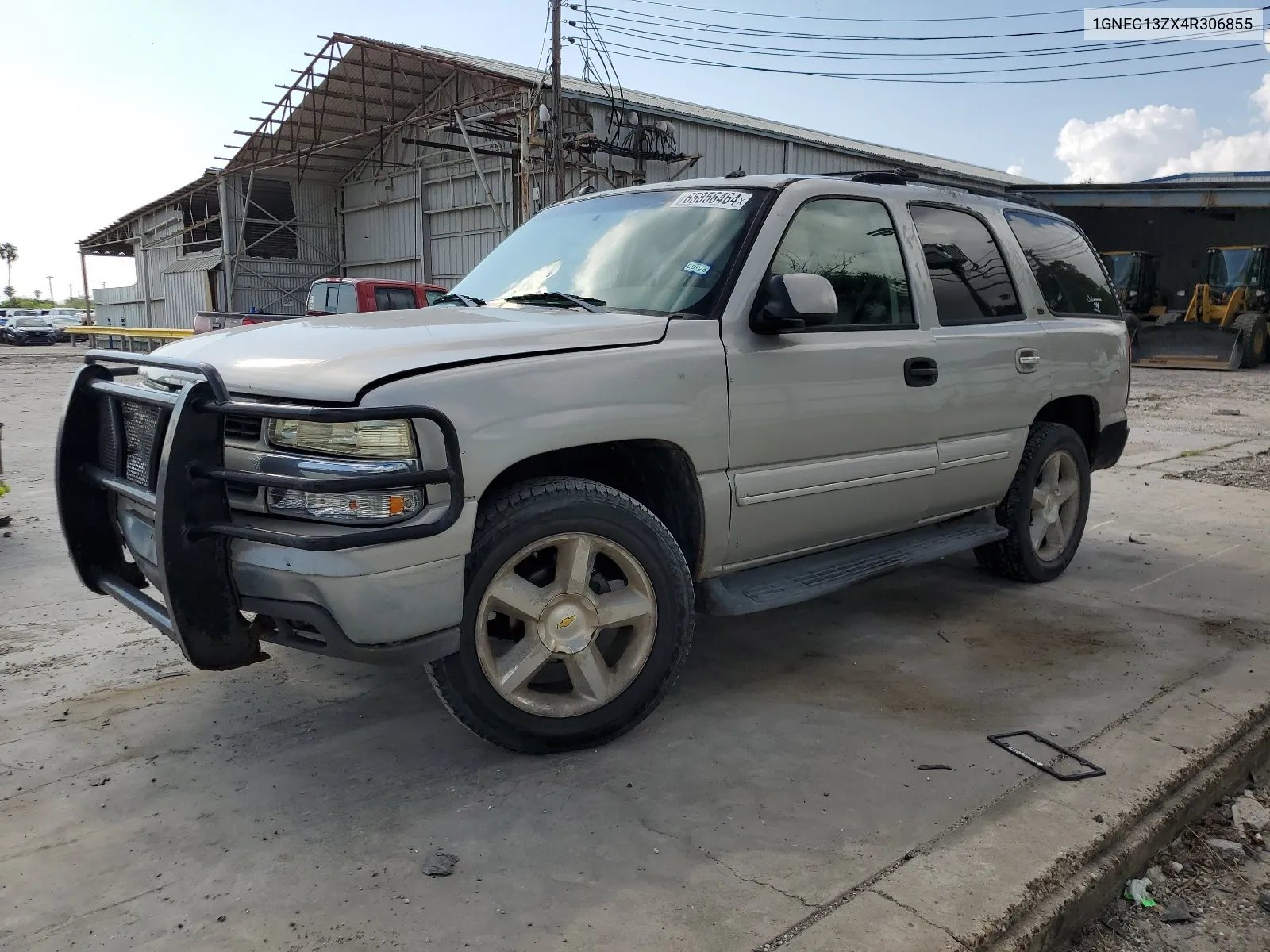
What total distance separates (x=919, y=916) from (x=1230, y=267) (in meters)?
28.0

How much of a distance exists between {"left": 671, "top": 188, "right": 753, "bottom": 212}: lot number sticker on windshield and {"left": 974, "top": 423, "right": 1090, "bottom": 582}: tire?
2047 millimetres

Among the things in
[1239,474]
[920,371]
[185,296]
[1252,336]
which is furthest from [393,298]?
[185,296]

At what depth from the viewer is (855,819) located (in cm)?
262

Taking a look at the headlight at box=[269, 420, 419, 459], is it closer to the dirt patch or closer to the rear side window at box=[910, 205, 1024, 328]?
the rear side window at box=[910, 205, 1024, 328]

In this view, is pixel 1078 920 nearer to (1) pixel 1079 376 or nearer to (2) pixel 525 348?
(2) pixel 525 348

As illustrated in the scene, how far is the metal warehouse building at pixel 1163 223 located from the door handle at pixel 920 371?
2444 centimetres

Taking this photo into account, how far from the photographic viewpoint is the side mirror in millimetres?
3184

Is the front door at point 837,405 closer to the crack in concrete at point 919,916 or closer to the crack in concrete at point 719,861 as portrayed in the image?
the crack in concrete at point 719,861

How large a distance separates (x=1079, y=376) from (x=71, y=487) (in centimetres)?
450

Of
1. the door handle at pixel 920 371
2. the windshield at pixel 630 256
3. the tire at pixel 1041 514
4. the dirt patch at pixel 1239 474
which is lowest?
the dirt patch at pixel 1239 474

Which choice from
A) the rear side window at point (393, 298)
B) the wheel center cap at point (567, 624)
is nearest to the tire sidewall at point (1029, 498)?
the wheel center cap at point (567, 624)

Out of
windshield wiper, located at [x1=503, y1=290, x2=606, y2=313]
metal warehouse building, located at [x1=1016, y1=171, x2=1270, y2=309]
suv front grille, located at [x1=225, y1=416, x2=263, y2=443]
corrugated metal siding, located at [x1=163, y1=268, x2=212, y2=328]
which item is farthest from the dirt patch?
corrugated metal siding, located at [x1=163, y1=268, x2=212, y2=328]

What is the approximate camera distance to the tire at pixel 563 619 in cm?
275

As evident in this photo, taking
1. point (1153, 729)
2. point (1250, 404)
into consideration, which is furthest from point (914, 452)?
point (1250, 404)
